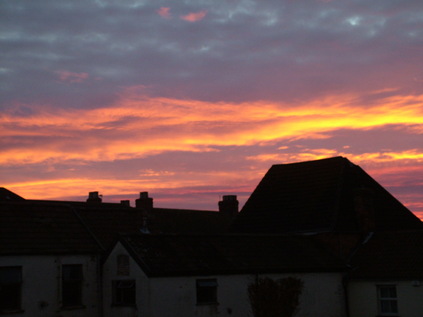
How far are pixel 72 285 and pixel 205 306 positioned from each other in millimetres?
6388

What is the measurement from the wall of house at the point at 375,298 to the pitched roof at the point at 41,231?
13.3 metres

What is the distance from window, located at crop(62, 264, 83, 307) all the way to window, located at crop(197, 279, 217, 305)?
→ 5.72 meters

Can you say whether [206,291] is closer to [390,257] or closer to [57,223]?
[57,223]

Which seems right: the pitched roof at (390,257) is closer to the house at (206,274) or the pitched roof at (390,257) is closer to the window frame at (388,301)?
the window frame at (388,301)

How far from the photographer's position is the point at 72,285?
2909cm

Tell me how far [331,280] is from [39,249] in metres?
14.7

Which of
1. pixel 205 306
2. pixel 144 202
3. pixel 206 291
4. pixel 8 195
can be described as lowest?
pixel 205 306

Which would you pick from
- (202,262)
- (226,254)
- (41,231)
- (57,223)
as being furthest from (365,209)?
(41,231)

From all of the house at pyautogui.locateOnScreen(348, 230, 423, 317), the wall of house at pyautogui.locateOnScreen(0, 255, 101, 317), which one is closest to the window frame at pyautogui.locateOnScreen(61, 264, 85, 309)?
the wall of house at pyautogui.locateOnScreen(0, 255, 101, 317)

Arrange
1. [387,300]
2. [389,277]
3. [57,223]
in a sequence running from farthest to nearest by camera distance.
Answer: [387,300] < [57,223] < [389,277]

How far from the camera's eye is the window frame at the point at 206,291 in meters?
27.8

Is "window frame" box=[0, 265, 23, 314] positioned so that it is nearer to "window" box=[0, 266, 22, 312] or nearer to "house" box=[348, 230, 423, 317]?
"window" box=[0, 266, 22, 312]

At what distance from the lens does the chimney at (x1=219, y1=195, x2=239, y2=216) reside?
71.1 metres

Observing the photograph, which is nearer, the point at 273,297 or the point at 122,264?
the point at 122,264
